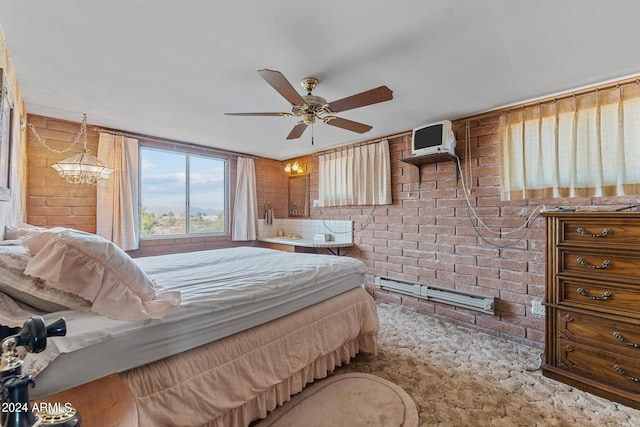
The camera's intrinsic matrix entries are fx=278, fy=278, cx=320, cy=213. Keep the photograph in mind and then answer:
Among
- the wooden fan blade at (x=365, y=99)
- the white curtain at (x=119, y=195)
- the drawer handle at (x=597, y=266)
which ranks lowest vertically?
the drawer handle at (x=597, y=266)

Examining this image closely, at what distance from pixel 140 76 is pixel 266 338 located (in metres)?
2.12

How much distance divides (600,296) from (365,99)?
211 centimetres

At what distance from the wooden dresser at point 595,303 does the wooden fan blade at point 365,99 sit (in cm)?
152

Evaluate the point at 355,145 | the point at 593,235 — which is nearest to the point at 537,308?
the point at 593,235

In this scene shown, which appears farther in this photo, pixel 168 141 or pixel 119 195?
pixel 168 141

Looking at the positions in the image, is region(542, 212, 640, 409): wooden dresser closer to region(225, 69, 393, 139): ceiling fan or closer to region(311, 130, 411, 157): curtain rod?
region(225, 69, 393, 139): ceiling fan

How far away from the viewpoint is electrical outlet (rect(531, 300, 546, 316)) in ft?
8.32

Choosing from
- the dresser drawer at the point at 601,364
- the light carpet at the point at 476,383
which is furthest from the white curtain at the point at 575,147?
the light carpet at the point at 476,383

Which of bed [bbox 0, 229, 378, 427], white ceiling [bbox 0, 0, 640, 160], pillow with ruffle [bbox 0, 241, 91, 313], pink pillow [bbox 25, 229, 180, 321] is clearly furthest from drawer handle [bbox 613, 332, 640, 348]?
pillow with ruffle [bbox 0, 241, 91, 313]

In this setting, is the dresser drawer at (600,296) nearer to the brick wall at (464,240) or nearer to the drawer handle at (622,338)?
the drawer handle at (622,338)

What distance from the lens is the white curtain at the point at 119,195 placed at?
326 centimetres

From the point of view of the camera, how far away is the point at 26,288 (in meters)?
1.08

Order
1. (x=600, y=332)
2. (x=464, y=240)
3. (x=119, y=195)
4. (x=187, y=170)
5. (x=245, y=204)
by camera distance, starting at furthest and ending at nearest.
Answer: (x=245, y=204)
(x=187, y=170)
(x=119, y=195)
(x=464, y=240)
(x=600, y=332)

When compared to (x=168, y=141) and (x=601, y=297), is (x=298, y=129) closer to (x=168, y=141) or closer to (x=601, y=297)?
(x=168, y=141)
